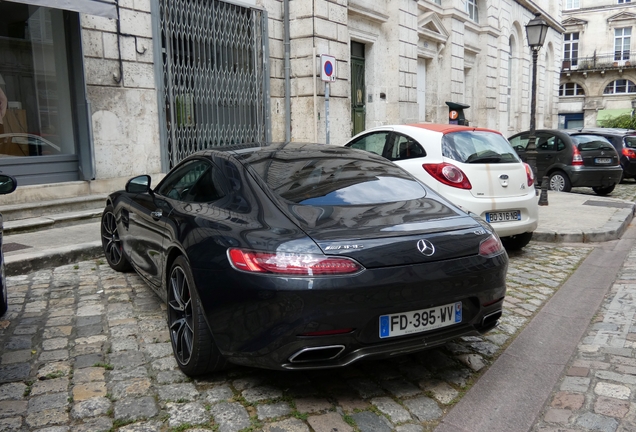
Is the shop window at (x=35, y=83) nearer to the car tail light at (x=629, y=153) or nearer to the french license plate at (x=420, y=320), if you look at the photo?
the french license plate at (x=420, y=320)

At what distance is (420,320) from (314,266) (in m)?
0.68

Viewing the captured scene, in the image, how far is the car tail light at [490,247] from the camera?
3.35 metres

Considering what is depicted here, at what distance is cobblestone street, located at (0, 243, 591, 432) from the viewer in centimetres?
296

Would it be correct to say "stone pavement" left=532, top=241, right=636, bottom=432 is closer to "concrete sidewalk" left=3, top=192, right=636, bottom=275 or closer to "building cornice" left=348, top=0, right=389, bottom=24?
"concrete sidewalk" left=3, top=192, right=636, bottom=275

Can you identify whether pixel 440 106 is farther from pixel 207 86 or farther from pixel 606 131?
pixel 207 86

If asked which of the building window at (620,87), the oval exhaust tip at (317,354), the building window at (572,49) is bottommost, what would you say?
the oval exhaust tip at (317,354)

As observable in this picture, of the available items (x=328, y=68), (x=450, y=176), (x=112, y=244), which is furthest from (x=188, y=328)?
(x=328, y=68)

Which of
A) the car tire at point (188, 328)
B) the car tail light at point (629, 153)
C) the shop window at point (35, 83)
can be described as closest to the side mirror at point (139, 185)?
the car tire at point (188, 328)

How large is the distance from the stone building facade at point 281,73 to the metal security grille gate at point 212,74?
4 cm

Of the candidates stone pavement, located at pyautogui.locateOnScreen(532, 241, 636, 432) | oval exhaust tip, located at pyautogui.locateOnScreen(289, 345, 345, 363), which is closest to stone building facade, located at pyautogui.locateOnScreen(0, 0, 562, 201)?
oval exhaust tip, located at pyautogui.locateOnScreen(289, 345, 345, 363)

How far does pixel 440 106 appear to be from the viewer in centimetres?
2020

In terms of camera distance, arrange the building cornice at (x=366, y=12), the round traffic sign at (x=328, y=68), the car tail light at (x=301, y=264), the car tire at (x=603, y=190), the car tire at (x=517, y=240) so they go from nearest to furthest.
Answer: the car tail light at (x=301, y=264) < the car tire at (x=517, y=240) < the round traffic sign at (x=328, y=68) < the car tire at (x=603, y=190) < the building cornice at (x=366, y=12)

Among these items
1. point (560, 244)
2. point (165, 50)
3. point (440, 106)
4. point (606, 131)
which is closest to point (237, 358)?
point (560, 244)

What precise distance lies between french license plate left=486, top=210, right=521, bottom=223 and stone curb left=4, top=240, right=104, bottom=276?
439cm
